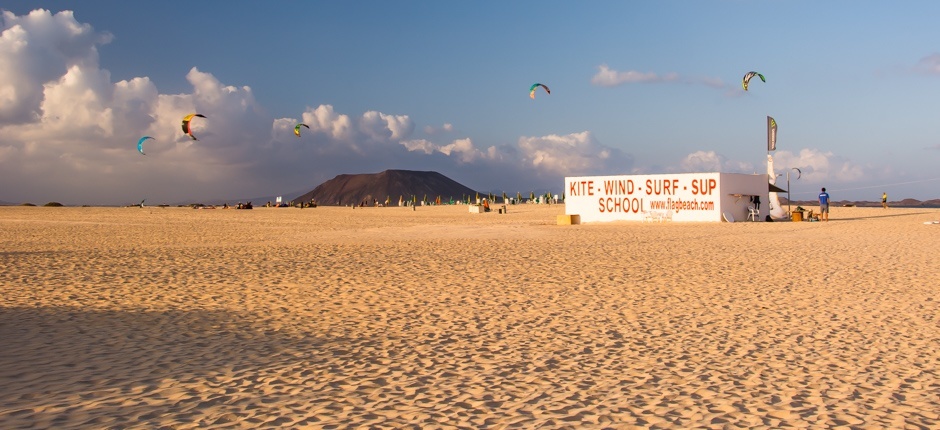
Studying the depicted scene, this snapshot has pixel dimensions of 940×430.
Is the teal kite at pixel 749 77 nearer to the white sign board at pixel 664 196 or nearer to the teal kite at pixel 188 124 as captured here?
the white sign board at pixel 664 196

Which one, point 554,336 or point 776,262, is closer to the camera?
point 554,336

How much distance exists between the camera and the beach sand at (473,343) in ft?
17.2

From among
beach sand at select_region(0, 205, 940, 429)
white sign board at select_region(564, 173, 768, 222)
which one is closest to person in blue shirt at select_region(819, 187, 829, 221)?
white sign board at select_region(564, 173, 768, 222)

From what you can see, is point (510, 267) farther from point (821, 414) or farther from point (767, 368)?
point (821, 414)

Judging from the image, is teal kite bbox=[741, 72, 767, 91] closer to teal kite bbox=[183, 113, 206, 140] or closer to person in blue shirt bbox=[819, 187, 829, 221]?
person in blue shirt bbox=[819, 187, 829, 221]

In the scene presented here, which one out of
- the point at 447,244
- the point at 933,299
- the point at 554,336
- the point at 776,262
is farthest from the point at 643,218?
the point at 554,336

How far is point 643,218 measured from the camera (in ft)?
113

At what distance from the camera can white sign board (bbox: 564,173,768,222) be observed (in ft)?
108

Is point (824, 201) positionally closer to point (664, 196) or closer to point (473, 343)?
point (664, 196)

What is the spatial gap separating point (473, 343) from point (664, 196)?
2821 cm

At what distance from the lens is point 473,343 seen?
25.1 ft

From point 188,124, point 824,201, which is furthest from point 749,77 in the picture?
point 188,124

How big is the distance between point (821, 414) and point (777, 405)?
12.3 inches

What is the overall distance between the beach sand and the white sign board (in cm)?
1694
